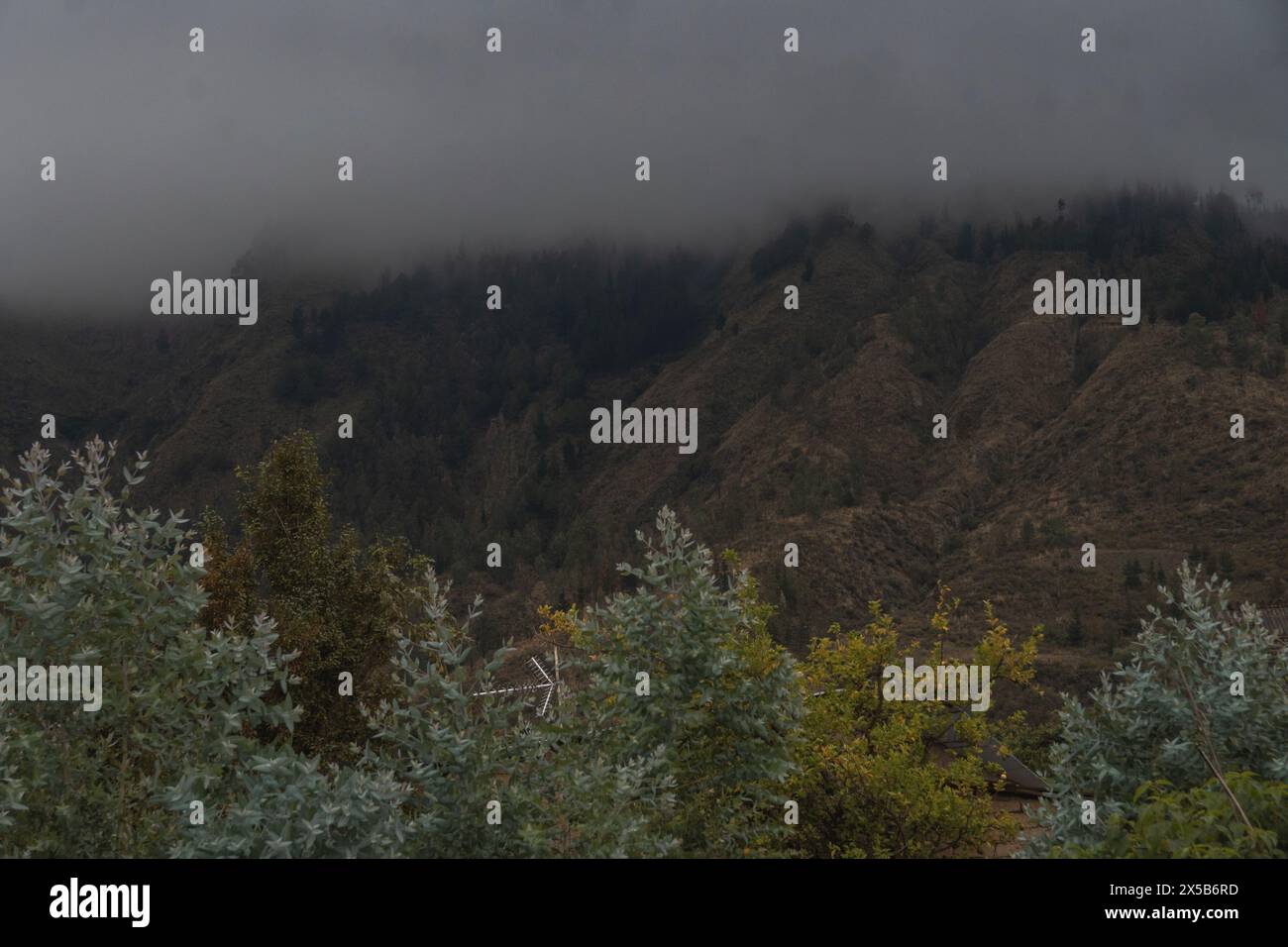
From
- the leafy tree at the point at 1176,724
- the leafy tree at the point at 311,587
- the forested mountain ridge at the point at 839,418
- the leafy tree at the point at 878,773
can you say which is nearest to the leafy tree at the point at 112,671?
the leafy tree at the point at 1176,724

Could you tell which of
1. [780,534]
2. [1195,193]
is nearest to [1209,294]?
[780,534]

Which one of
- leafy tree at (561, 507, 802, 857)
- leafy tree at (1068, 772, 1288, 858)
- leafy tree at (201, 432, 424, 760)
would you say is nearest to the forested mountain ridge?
leafy tree at (201, 432, 424, 760)

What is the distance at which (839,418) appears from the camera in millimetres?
115688

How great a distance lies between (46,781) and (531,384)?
569ft

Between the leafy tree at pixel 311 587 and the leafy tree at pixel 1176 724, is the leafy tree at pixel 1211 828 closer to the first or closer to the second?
the leafy tree at pixel 1176 724

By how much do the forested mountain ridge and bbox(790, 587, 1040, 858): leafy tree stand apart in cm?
4847

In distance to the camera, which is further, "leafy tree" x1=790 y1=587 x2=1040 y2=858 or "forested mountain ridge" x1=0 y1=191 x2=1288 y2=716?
"forested mountain ridge" x1=0 y1=191 x2=1288 y2=716

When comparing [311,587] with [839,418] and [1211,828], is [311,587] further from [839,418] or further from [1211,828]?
[839,418]

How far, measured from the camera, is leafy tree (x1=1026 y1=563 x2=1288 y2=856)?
8.16m

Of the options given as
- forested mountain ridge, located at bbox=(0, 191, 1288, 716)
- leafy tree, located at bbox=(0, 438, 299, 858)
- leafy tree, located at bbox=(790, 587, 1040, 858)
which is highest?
forested mountain ridge, located at bbox=(0, 191, 1288, 716)

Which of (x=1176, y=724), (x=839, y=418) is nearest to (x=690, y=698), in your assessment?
(x=1176, y=724)

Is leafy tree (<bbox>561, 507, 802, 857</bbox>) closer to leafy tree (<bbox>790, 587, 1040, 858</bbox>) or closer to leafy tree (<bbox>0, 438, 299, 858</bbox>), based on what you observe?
leafy tree (<bbox>0, 438, 299, 858</bbox>)

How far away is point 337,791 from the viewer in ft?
21.9

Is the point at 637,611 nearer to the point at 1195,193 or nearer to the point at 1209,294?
the point at 1209,294
